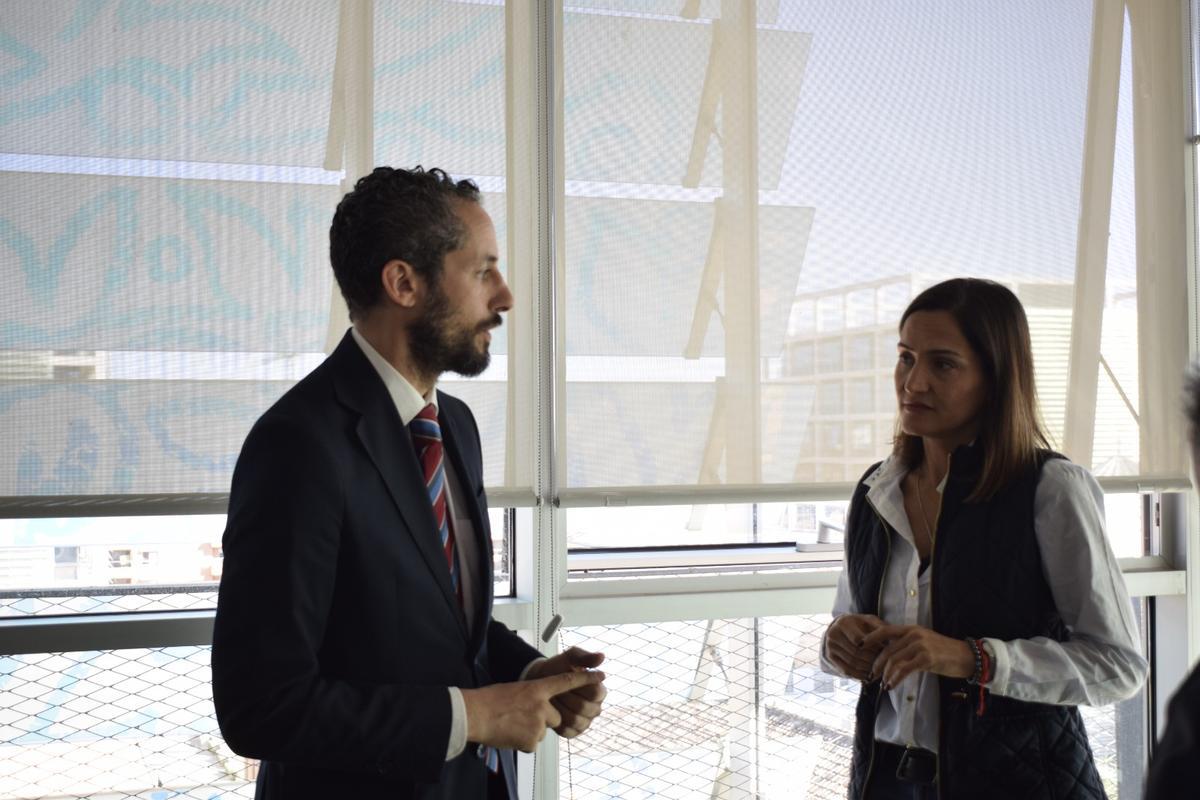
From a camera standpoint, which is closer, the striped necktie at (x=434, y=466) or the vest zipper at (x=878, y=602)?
the striped necktie at (x=434, y=466)

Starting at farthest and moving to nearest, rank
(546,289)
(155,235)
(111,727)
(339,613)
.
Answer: (546,289), (111,727), (155,235), (339,613)

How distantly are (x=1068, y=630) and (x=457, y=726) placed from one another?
1.10 meters

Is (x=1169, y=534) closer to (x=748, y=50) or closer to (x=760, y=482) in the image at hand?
(x=760, y=482)

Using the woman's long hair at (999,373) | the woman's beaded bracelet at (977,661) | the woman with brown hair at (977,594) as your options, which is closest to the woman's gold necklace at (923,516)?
the woman with brown hair at (977,594)

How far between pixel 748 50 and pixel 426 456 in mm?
1448

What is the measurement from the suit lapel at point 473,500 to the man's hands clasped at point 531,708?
14cm

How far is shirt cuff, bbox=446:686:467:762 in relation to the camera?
1314mm

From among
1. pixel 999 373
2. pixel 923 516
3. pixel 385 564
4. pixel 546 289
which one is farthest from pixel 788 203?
pixel 385 564

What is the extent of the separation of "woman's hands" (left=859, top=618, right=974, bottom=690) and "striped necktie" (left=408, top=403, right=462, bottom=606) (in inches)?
27.6

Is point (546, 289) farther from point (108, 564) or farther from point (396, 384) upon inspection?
point (108, 564)

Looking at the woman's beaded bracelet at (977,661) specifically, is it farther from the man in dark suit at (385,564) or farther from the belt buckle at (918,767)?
the man in dark suit at (385,564)

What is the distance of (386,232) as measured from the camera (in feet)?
5.13

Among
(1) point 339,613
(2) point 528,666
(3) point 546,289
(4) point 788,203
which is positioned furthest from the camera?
(4) point 788,203

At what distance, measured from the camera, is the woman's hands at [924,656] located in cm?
156
